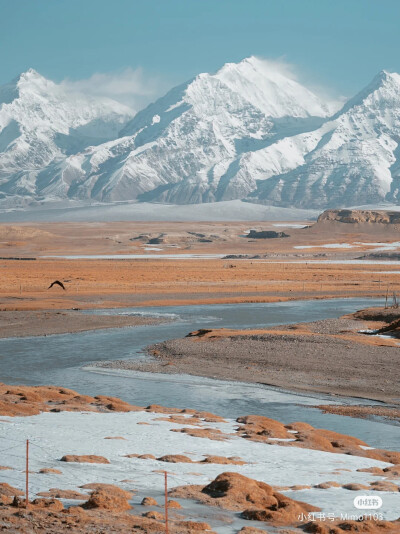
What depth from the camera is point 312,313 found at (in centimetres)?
5322

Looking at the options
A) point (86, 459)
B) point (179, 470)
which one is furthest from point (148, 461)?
point (86, 459)

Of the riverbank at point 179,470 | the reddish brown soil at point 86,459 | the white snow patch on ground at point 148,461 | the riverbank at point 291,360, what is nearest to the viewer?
the riverbank at point 179,470

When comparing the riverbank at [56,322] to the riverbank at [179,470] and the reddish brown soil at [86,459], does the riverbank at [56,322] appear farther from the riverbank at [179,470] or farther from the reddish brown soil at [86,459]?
the reddish brown soil at [86,459]

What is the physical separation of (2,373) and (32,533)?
19.0 metres

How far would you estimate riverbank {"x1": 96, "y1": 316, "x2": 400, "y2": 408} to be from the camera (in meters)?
28.2

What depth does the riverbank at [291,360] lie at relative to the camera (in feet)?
92.7

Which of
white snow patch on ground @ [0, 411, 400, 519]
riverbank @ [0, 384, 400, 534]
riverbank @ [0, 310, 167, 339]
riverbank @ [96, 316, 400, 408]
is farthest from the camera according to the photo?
riverbank @ [0, 310, 167, 339]

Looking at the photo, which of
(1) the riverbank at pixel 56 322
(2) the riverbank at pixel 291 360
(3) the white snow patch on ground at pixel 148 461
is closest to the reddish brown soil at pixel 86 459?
(3) the white snow patch on ground at pixel 148 461

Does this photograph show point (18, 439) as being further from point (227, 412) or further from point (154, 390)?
point (154, 390)

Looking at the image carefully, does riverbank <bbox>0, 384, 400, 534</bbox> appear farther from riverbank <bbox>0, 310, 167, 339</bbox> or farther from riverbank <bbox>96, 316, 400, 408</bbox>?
riverbank <bbox>0, 310, 167, 339</bbox>

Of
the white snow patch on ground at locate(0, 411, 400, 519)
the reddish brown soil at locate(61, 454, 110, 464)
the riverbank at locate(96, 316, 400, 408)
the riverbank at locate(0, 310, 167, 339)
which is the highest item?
the reddish brown soil at locate(61, 454, 110, 464)

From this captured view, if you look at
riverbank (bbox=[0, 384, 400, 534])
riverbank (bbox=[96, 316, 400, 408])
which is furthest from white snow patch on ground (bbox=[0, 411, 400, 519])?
riverbank (bbox=[96, 316, 400, 408])

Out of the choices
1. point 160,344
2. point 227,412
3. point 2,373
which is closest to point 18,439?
point 227,412

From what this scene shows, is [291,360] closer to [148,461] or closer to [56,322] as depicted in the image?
[148,461]
